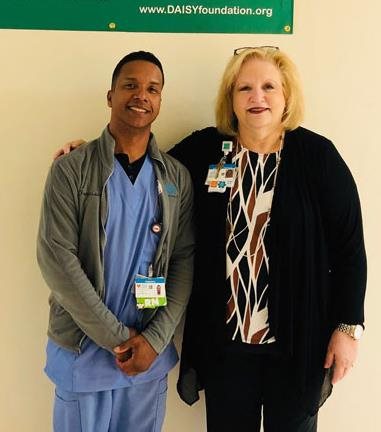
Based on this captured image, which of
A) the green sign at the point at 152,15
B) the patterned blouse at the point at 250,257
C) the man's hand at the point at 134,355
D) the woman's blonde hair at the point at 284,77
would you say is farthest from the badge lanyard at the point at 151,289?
the green sign at the point at 152,15

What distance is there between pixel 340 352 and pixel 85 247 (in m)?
0.86

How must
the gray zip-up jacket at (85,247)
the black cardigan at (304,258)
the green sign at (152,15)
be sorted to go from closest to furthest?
the gray zip-up jacket at (85,247)
the black cardigan at (304,258)
the green sign at (152,15)

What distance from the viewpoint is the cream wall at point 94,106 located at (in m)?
1.68

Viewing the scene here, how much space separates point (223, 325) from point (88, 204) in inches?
22.3

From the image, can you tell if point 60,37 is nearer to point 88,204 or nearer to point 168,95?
point 168,95

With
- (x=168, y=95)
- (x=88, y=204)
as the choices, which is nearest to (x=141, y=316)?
(x=88, y=204)

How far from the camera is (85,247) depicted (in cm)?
132

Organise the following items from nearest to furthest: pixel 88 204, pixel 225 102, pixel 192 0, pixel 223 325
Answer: pixel 88 204, pixel 223 325, pixel 225 102, pixel 192 0

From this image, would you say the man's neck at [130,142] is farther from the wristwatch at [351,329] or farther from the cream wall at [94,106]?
the wristwatch at [351,329]

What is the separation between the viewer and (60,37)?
1662 millimetres

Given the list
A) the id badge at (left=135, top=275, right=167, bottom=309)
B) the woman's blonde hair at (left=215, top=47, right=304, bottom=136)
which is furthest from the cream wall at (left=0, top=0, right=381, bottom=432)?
the id badge at (left=135, top=275, right=167, bottom=309)

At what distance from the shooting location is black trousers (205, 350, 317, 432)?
146 cm

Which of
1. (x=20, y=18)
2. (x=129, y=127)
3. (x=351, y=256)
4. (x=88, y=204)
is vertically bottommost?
(x=351, y=256)

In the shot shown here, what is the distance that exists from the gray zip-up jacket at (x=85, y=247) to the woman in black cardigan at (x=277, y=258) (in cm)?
16
